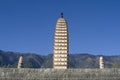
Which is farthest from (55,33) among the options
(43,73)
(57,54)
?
(43,73)

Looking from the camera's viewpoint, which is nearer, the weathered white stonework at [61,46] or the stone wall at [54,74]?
the stone wall at [54,74]

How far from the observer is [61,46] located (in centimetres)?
3166

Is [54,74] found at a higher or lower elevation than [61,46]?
lower

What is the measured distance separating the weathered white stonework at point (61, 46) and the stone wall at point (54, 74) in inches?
390

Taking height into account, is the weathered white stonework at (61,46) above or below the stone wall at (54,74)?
above

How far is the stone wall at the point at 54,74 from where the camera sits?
2064 centimetres

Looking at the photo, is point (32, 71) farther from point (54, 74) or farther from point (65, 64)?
point (65, 64)

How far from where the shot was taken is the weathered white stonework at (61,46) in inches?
1222

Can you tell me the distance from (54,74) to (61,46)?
1105cm

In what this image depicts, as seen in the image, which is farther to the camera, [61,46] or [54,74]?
[61,46]

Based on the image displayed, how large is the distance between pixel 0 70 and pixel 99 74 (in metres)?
5.62

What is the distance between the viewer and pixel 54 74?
2070cm

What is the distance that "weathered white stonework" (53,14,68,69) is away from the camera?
31031 millimetres

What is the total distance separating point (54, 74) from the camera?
20.7 m
